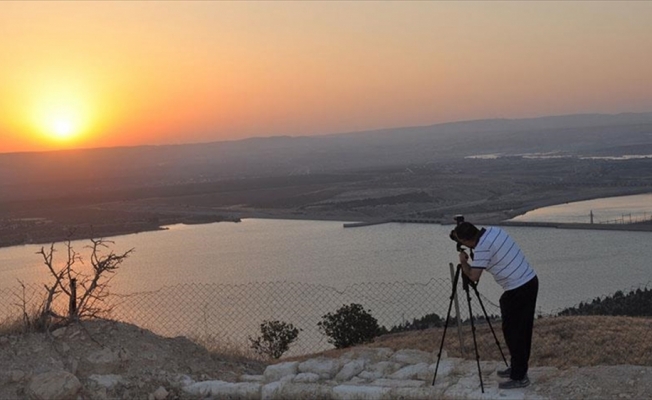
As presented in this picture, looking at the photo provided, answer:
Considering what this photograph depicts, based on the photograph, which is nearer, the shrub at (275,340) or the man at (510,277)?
the man at (510,277)

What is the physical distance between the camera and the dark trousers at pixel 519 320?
547 cm

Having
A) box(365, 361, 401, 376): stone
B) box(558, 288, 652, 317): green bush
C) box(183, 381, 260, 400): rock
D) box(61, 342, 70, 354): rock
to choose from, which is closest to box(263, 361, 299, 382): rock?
box(183, 381, 260, 400): rock

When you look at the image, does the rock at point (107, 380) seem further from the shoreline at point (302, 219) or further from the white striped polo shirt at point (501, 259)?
the shoreline at point (302, 219)

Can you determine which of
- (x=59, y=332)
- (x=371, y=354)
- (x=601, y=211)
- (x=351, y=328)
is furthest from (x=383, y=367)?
(x=601, y=211)

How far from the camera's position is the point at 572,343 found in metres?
7.35

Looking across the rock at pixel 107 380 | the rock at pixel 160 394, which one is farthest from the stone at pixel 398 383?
the rock at pixel 107 380

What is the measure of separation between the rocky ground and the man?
254 millimetres

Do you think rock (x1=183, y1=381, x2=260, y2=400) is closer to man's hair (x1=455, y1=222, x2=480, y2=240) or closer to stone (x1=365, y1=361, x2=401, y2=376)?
stone (x1=365, y1=361, x2=401, y2=376)

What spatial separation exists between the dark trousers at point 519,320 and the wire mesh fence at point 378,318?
0.77 ft

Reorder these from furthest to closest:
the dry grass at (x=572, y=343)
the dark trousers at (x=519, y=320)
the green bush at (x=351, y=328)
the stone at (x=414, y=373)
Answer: the green bush at (x=351, y=328) → the dry grass at (x=572, y=343) → the stone at (x=414, y=373) → the dark trousers at (x=519, y=320)

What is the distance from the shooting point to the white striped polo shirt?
535cm

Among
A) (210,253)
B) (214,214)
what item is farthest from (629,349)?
(214,214)

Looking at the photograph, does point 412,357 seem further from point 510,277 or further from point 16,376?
point 16,376

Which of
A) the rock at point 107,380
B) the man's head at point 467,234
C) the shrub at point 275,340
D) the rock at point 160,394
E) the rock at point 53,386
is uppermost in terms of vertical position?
the man's head at point 467,234
